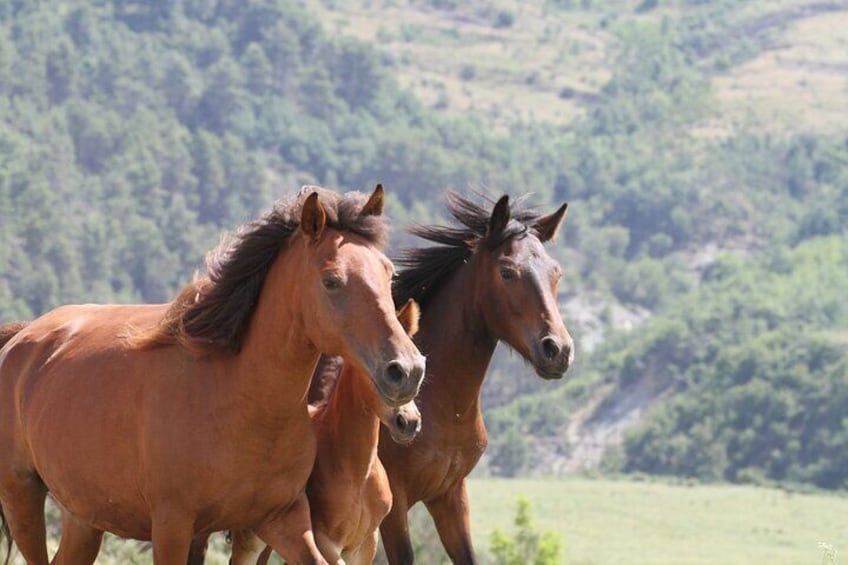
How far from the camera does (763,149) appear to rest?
172875mm

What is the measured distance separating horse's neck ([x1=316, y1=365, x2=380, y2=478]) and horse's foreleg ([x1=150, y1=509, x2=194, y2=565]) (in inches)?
38.8

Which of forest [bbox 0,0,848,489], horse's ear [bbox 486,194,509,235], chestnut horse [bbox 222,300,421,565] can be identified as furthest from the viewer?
forest [bbox 0,0,848,489]

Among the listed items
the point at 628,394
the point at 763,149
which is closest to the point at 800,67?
the point at 763,149

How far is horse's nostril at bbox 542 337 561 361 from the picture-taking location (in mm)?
9875

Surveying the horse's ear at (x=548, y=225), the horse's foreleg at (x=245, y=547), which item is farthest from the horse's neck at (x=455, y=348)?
the horse's foreleg at (x=245, y=547)

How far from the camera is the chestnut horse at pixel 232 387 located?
841 centimetres

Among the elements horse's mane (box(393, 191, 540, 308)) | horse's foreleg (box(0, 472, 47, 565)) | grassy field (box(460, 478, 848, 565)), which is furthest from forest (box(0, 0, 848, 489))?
horse's foreleg (box(0, 472, 47, 565))

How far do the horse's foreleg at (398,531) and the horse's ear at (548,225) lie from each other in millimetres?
1593

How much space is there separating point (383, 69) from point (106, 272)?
66.2 meters

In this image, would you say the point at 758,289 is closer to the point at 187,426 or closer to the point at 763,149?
the point at 763,149

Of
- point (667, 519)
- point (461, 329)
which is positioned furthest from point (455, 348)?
point (667, 519)

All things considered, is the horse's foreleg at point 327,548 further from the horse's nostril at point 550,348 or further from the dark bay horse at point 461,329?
the horse's nostril at point 550,348

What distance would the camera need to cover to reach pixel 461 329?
10.7 meters

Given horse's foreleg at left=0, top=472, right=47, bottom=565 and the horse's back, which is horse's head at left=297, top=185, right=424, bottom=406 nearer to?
the horse's back
